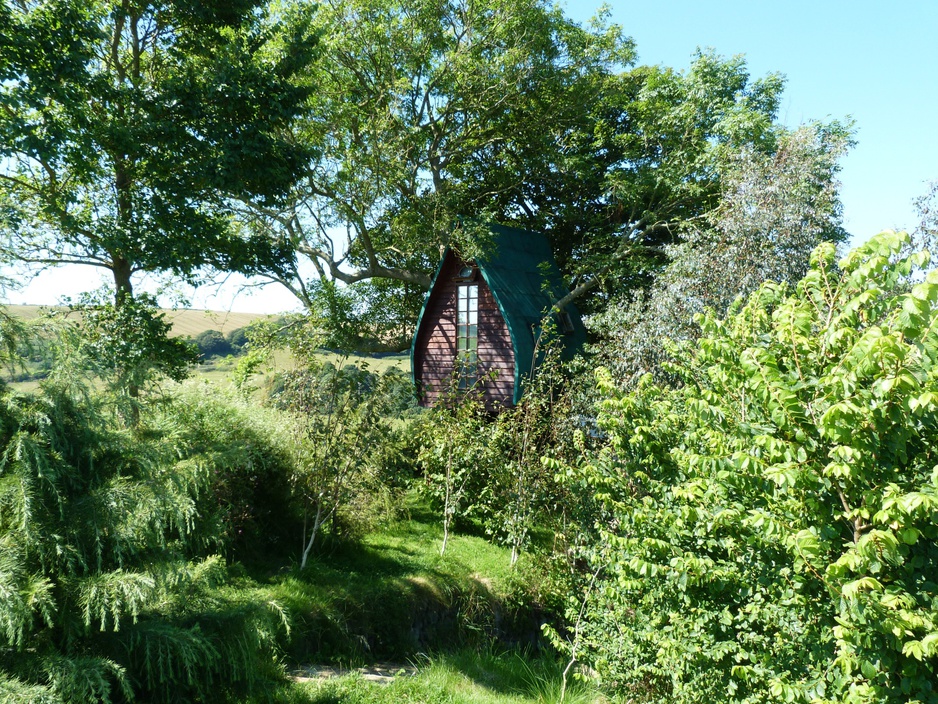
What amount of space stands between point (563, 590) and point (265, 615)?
544cm

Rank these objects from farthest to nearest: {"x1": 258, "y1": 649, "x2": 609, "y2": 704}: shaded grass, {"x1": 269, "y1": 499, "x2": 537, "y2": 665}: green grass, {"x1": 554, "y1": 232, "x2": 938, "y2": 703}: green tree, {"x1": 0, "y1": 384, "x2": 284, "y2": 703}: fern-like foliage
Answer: {"x1": 269, "y1": 499, "x2": 537, "y2": 665}: green grass → {"x1": 258, "y1": 649, "x2": 609, "y2": 704}: shaded grass → {"x1": 0, "y1": 384, "x2": 284, "y2": 703}: fern-like foliage → {"x1": 554, "y1": 232, "x2": 938, "y2": 703}: green tree

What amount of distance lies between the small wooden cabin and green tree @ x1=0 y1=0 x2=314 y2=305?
619cm

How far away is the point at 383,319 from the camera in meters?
20.7

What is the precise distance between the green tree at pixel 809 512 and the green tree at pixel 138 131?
8.32m

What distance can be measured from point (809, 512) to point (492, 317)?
45.3 feet

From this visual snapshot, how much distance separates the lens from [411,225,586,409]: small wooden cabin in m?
17.1

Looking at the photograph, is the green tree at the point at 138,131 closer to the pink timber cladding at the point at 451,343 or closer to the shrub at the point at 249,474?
the shrub at the point at 249,474

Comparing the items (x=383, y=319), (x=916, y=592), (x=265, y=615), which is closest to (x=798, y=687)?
(x=916, y=592)

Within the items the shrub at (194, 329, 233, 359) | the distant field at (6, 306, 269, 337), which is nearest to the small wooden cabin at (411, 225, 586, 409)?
the distant field at (6, 306, 269, 337)

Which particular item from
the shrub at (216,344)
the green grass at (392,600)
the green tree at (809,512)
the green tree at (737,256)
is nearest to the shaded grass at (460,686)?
the green grass at (392,600)

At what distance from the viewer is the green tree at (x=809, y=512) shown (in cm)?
371

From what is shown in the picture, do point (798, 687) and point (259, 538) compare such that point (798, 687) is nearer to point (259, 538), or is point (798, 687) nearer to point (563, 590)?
point (563, 590)

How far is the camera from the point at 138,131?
35.5ft

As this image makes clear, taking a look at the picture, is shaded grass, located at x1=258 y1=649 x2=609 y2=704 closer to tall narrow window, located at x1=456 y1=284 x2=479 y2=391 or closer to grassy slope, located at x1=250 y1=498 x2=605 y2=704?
grassy slope, located at x1=250 y1=498 x2=605 y2=704
